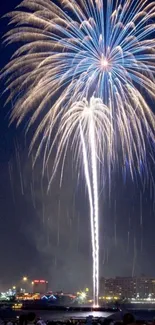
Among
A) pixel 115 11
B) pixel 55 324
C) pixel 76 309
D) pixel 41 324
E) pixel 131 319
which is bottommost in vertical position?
pixel 131 319

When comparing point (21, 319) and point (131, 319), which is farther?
point (21, 319)

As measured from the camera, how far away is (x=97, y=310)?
148500mm

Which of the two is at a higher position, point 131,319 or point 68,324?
point 68,324

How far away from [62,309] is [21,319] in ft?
552

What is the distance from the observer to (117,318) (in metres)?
54.5

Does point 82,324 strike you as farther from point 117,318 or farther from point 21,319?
point 21,319

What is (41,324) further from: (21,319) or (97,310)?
(97,310)

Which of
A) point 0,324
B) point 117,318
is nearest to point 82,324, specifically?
point 0,324

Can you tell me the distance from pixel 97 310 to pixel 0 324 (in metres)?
113

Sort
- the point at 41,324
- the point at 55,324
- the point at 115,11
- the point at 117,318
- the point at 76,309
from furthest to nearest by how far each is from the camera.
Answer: the point at 76,309 → the point at 117,318 → the point at 55,324 → the point at 115,11 → the point at 41,324

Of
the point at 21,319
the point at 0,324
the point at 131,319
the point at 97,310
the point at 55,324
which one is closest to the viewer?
the point at 131,319

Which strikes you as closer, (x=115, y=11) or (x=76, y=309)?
(x=115, y=11)

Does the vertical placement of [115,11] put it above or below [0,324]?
above

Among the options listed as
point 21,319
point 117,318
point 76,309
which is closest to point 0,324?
point 117,318
